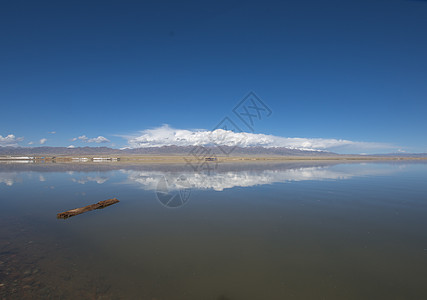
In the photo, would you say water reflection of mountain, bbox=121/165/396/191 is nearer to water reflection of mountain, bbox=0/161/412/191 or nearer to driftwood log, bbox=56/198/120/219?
water reflection of mountain, bbox=0/161/412/191

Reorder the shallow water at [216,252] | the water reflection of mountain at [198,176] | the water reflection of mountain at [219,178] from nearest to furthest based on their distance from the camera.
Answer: the shallow water at [216,252] → the water reflection of mountain at [219,178] → the water reflection of mountain at [198,176]

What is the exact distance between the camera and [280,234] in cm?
834

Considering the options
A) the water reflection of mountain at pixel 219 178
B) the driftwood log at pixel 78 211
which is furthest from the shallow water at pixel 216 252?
the water reflection of mountain at pixel 219 178

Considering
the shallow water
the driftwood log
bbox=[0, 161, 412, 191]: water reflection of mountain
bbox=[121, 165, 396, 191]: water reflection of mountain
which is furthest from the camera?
bbox=[0, 161, 412, 191]: water reflection of mountain

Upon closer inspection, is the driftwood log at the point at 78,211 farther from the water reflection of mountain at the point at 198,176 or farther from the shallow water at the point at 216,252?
the water reflection of mountain at the point at 198,176

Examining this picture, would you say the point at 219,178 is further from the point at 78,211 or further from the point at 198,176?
the point at 78,211

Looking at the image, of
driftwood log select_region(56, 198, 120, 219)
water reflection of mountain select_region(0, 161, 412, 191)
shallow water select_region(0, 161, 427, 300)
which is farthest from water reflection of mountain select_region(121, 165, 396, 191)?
shallow water select_region(0, 161, 427, 300)

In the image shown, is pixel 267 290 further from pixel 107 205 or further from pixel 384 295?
pixel 107 205

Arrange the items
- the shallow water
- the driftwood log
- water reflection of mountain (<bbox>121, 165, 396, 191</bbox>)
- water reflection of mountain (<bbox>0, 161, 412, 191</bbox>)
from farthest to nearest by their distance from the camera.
→ water reflection of mountain (<bbox>0, 161, 412, 191</bbox>)
water reflection of mountain (<bbox>121, 165, 396, 191</bbox>)
the driftwood log
the shallow water

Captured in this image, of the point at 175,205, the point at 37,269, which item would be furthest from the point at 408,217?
the point at 37,269

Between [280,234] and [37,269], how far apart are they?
7.67 m

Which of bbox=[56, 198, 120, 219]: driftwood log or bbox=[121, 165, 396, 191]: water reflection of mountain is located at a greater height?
bbox=[121, 165, 396, 191]: water reflection of mountain

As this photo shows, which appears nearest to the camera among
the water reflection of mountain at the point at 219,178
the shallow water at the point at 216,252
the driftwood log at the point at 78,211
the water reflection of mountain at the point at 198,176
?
the shallow water at the point at 216,252

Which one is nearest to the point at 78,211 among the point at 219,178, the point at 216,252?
the point at 216,252
